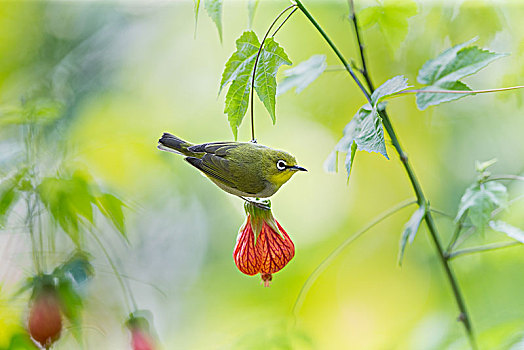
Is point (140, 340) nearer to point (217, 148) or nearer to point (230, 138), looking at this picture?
point (217, 148)

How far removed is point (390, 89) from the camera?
496 millimetres

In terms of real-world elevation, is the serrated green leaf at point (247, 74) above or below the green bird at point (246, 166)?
above

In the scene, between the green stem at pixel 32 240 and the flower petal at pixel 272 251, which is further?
the green stem at pixel 32 240

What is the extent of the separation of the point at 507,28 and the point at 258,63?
73cm

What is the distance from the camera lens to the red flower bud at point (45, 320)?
0.73 m

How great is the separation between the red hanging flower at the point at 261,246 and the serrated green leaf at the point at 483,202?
0.78 ft

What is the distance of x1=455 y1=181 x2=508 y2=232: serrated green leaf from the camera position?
0.61 m

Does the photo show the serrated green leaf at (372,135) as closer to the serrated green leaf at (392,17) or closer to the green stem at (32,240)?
the serrated green leaf at (392,17)

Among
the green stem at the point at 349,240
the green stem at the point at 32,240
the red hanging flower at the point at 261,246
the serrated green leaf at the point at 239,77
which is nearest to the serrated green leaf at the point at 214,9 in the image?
the serrated green leaf at the point at 239,77

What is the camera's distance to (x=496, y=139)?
1.80 m

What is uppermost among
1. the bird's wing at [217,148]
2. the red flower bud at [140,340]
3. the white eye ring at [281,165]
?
the bird's wing at [217,148]

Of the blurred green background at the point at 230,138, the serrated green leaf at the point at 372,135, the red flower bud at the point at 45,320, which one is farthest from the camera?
the blurred green background at the point at 230,138

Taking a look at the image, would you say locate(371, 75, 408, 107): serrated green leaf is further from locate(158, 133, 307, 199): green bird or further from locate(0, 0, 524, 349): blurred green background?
locate(0, 0, 524, 349): blurred green background

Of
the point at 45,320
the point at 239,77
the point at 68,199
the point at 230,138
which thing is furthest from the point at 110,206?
the point at 230,138
